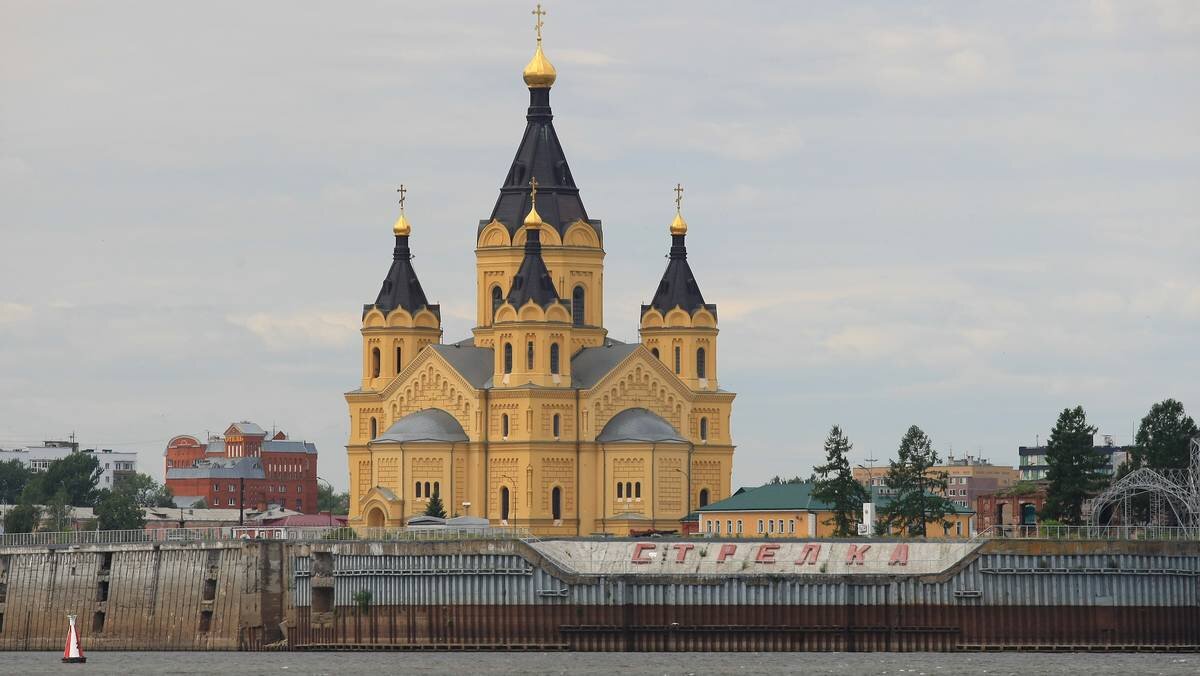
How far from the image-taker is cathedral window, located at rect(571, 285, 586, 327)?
158m

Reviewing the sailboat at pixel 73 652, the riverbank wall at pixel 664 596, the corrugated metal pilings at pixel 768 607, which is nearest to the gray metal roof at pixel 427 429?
the riverbank wall at pixel 664 596

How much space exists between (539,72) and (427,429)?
21154 mm

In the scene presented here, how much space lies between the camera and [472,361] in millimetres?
154625

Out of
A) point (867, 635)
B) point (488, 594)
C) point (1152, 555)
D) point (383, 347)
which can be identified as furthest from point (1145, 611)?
point (383, 347)

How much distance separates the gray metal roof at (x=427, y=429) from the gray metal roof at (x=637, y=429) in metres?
7.91

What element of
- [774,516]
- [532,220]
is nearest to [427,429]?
[532,220]

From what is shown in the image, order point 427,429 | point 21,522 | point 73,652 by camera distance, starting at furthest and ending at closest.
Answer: point 21,522 → point 427,429 → point 73,652

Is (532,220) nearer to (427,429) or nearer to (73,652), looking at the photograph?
(427,429)

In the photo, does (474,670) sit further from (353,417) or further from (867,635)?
(353,417)

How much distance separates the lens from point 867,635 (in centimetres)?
10969

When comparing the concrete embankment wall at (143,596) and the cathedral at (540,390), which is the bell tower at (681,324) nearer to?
the cathedral at (540,390)

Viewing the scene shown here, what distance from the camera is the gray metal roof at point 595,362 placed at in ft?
502

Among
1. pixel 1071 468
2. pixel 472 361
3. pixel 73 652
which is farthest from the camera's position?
pixel 472 361

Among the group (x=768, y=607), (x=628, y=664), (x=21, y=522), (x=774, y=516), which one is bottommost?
(x=628, y=664)
